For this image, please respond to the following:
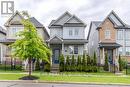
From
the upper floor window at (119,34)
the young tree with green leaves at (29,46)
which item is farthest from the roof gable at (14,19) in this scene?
the young tree with green leaves at (29,46)

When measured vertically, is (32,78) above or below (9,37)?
below

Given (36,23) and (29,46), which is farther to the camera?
(36,23)

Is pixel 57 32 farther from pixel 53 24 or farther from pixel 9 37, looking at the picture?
pixel 9 37

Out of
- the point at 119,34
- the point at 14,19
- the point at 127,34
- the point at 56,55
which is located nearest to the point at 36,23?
the point at 14,19

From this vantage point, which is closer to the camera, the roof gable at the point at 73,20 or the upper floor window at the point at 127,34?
the roof gable at the point at 73,20

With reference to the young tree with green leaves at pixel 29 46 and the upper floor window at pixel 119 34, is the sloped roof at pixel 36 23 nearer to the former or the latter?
the upper floor window at pixel 119 34

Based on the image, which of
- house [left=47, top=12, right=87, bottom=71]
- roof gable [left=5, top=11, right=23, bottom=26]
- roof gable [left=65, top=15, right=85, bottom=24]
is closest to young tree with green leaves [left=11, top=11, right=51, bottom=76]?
house [left=47, top=12, right=87, bottom=71]

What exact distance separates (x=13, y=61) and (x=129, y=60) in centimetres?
1955

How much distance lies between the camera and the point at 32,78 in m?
29.8

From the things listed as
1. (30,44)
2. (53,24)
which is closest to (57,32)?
(53,24)

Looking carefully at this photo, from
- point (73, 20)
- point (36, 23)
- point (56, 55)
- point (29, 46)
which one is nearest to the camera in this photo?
point (29, 46)

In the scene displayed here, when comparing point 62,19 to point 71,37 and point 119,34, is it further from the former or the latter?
point 119,34

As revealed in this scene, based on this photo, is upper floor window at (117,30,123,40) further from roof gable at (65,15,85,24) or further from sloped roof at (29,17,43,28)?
sloped roof at (29,17,43,28)

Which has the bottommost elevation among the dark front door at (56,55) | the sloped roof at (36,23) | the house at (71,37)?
the dark front door at (56,55)
